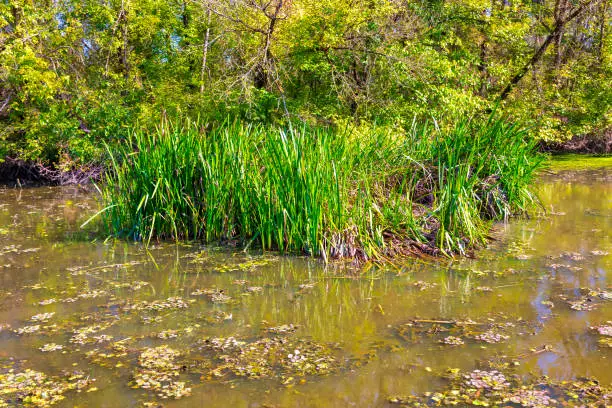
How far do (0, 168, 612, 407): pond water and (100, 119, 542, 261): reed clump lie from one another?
12.7 inches

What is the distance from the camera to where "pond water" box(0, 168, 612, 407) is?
329 centimetres

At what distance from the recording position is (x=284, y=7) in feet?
41.2

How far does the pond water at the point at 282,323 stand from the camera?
129 inches

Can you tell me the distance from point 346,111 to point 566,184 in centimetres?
486

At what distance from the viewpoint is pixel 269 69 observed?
39.9 feet

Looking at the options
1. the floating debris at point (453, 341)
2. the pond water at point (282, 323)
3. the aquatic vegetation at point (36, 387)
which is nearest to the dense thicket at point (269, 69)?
the pond water at point (282, 323)

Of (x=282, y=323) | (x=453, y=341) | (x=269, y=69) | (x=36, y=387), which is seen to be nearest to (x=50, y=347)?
(x=36, y=387)

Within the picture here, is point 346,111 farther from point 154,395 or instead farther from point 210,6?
point 154,395

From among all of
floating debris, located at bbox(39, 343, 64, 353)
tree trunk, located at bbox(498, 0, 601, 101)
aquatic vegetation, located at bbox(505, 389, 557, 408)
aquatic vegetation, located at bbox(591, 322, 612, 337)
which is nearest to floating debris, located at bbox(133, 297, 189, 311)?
floating debris, located at bbox(39, 343, 64, 353)

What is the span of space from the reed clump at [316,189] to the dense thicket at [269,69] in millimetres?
4000

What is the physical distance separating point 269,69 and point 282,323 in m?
8.72

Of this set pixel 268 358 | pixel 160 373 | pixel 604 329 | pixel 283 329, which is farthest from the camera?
pixel 283 329

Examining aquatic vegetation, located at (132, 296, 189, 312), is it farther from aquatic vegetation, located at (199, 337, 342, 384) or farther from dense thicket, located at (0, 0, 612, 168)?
dense thicket, located at (0, 0, 612, 168)

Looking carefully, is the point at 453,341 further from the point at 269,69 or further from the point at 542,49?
the point at 542,49
